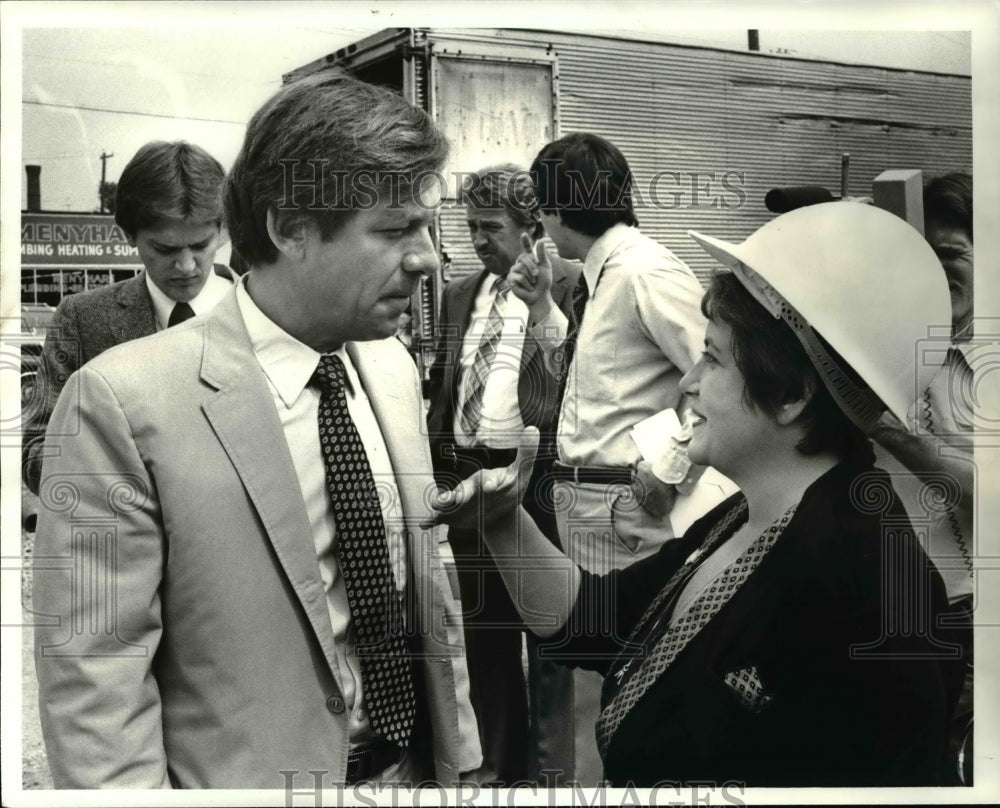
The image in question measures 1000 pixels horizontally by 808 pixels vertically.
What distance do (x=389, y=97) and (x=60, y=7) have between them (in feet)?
3.95

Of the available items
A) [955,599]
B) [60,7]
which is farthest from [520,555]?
[60,7]

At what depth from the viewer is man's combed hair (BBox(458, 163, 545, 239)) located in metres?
3.50

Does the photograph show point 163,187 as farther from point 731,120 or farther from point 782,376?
point 782,376

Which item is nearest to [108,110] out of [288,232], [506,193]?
[288,232]

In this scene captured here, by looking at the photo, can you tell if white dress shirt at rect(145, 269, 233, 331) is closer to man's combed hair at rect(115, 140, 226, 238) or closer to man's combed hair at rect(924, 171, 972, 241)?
man's combed hair at rect(115, 140, 226, 238)

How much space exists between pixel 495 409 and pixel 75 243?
1426 millimetres

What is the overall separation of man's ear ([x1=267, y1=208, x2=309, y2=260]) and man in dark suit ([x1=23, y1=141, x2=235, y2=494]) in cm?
27

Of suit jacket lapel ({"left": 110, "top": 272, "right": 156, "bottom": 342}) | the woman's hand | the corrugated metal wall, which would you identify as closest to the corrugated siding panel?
the corrugated metal wall

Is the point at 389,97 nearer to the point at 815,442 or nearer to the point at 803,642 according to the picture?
the point at 815,442

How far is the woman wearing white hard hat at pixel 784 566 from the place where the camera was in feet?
9.34

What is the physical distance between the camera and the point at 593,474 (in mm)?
3525

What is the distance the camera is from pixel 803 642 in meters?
3.12

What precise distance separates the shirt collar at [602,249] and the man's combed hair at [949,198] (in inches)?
39.3
